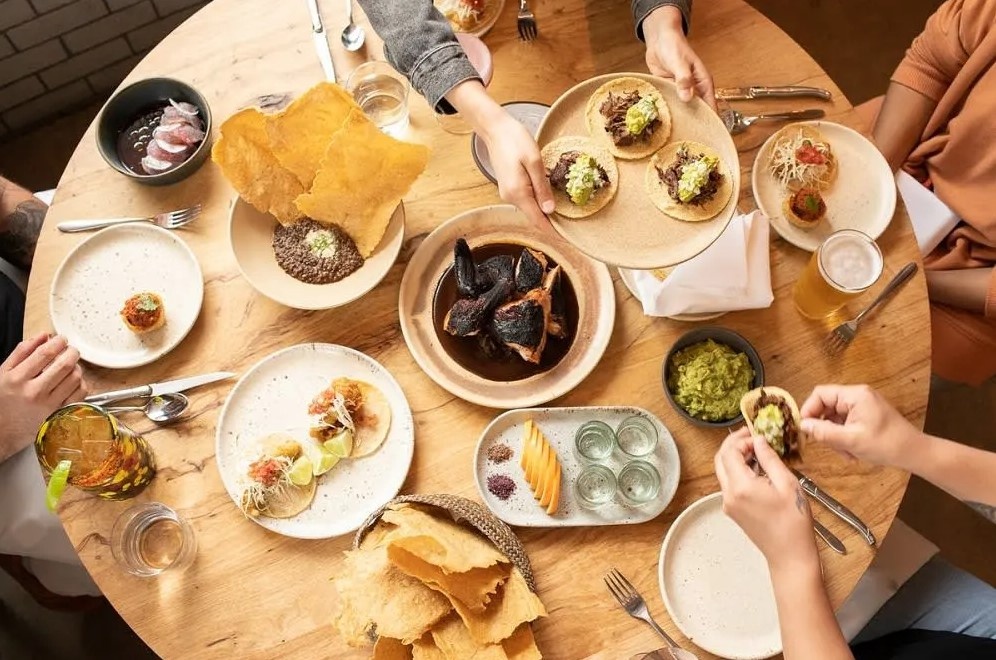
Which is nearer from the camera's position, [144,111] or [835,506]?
[835,506]

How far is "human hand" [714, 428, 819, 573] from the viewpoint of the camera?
1.66 meters

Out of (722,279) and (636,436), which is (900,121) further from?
(636,436)

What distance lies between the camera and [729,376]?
6.47 ft

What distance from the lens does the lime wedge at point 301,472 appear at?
1931 mm

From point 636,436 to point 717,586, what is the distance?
42cm

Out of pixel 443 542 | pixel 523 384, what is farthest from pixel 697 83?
pixel 443 542

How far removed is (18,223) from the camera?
2357 mm

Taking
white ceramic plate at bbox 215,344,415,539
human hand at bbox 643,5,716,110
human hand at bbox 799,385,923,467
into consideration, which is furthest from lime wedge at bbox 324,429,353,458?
human hand at bbox 643,5,716,110

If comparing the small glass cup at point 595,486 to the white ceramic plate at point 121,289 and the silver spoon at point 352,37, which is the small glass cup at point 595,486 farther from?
the silver spoon at point 352,37

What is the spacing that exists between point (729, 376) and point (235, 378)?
1342mm

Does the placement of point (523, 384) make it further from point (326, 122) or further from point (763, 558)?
point (326, 122)

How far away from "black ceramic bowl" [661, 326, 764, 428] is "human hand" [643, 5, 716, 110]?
622mm

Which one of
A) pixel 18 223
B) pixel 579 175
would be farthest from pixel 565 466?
pixel 18 223

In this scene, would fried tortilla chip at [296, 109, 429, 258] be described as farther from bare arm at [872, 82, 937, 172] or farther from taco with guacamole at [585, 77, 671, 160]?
bare arm at [872, 82, 937, 172]
